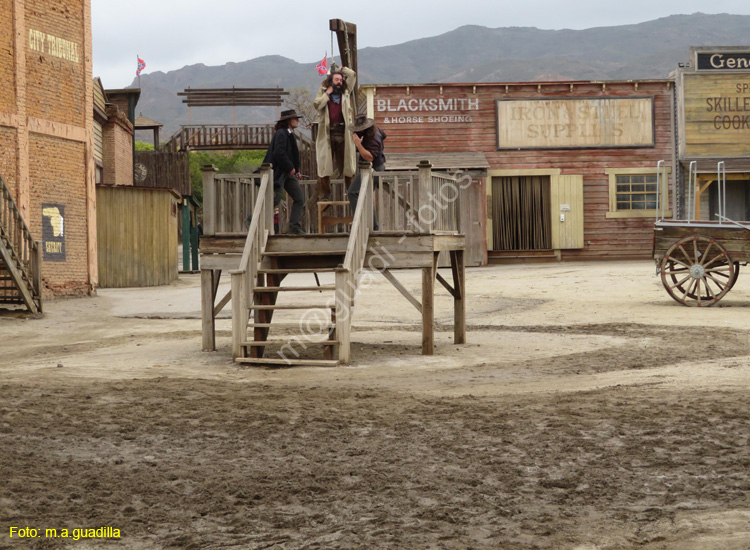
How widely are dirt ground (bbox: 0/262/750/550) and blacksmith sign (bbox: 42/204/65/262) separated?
9629 mm

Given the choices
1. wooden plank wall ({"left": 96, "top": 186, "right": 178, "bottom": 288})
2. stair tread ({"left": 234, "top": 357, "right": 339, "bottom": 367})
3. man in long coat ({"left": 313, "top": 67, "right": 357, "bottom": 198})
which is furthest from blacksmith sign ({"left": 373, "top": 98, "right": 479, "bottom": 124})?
stair tread ({"left": 234, "top": 357, "right": 339, "bottom": 367})

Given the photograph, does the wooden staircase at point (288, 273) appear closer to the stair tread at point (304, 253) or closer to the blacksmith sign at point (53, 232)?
the stair tread at point (304, 253)

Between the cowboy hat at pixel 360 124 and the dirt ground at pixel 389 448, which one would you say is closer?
the dirt ground at pixel 389 448

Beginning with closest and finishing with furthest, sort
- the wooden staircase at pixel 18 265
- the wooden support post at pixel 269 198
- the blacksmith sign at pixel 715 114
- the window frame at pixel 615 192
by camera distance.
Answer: the wooden support post at pixel 269 198
the wooden staircase at pixel 18 265
the blacksmith sign at pixel 715 114
the window frame at pixel 615 192

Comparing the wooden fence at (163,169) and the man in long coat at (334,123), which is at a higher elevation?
the wooden fence at (163,169)

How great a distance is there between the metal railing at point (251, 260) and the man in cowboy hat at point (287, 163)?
12.7 inches

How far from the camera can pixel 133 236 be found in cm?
2442

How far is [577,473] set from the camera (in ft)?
18.1

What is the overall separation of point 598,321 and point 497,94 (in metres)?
14.9

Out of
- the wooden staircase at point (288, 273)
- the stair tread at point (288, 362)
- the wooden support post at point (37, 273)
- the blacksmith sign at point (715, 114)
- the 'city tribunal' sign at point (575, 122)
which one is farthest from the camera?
the 'city tribunal' sign at point (575, 122)

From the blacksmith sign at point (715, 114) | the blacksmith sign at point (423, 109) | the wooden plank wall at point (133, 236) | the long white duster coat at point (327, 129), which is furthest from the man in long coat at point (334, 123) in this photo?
the blacksmith sign at point (715, 114)

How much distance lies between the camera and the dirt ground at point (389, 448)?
15.2ft

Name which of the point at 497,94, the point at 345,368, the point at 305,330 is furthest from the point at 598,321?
the point at 497,94

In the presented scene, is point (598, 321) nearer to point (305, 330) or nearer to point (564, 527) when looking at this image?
point (305, 330)
